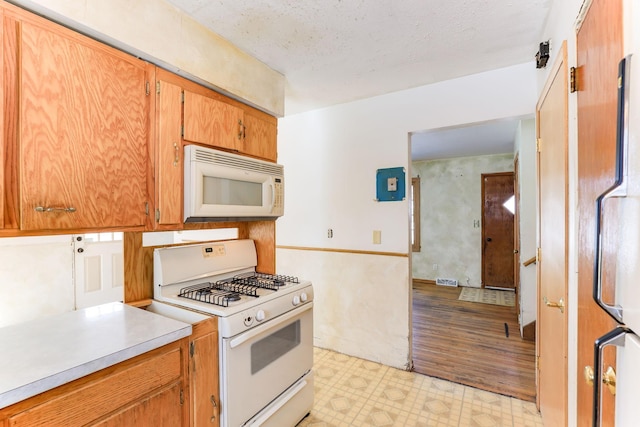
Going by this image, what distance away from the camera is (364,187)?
2.77m

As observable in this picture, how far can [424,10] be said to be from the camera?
1579 millimetres

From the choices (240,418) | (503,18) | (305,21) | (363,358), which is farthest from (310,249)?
(503,18)

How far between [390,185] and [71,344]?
7.39ft

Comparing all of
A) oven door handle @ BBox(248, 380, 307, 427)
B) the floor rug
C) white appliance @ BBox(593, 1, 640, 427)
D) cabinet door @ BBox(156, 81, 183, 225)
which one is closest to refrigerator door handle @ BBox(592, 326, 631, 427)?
white appliance @ BBox(593, 1, 640, 427)

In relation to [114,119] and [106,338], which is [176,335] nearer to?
[106,338]

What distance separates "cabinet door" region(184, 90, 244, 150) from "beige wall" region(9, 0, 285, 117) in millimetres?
107

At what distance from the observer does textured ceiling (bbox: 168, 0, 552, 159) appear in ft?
5.10

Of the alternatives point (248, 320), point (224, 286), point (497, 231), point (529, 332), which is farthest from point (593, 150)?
point (497, 231)

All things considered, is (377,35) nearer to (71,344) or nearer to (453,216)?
(71,344)

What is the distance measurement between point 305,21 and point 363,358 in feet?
8.73

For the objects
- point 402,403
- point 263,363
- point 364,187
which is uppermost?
point 364,187

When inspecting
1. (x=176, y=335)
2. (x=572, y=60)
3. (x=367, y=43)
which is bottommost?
(x=176, y=335)

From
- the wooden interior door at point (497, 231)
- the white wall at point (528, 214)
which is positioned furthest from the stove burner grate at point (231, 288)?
the wooden interior door at point (497, 231)

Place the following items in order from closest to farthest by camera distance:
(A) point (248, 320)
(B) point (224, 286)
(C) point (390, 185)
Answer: (A) point (248, 320)
(B) point (224, 286)
(C) point (390, 185)
